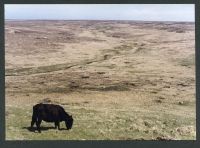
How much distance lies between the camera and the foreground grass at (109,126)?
71.4 ft

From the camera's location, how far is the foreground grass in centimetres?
2175

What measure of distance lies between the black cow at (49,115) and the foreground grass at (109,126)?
0.21 m

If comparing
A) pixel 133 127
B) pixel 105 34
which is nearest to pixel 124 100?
pixel 133 127

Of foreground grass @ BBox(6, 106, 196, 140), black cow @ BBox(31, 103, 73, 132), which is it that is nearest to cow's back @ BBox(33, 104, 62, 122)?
black cow @ BBox(31, 103, 73, 132)

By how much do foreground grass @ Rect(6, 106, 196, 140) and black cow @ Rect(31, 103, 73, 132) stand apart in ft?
0.69

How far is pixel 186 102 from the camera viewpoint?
22688 millimetres

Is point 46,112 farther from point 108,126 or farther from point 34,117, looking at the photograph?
point 108,126

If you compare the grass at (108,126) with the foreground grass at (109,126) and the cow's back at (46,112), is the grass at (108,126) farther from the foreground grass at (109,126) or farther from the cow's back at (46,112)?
the cow's back at (46,112)

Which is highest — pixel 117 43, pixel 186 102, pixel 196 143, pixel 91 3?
pixel 91 3

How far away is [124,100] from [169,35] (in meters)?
3.28

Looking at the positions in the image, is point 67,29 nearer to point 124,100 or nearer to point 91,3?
point 91,3

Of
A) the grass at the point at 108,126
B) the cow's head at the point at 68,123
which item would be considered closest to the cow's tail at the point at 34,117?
the grass at the point at 108,126

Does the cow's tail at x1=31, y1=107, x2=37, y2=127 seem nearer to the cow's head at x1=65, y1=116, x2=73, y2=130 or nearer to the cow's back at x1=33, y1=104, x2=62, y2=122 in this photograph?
the cow's back at x1=33, y1=104, x2=62, y2=122

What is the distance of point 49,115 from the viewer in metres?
22.3
